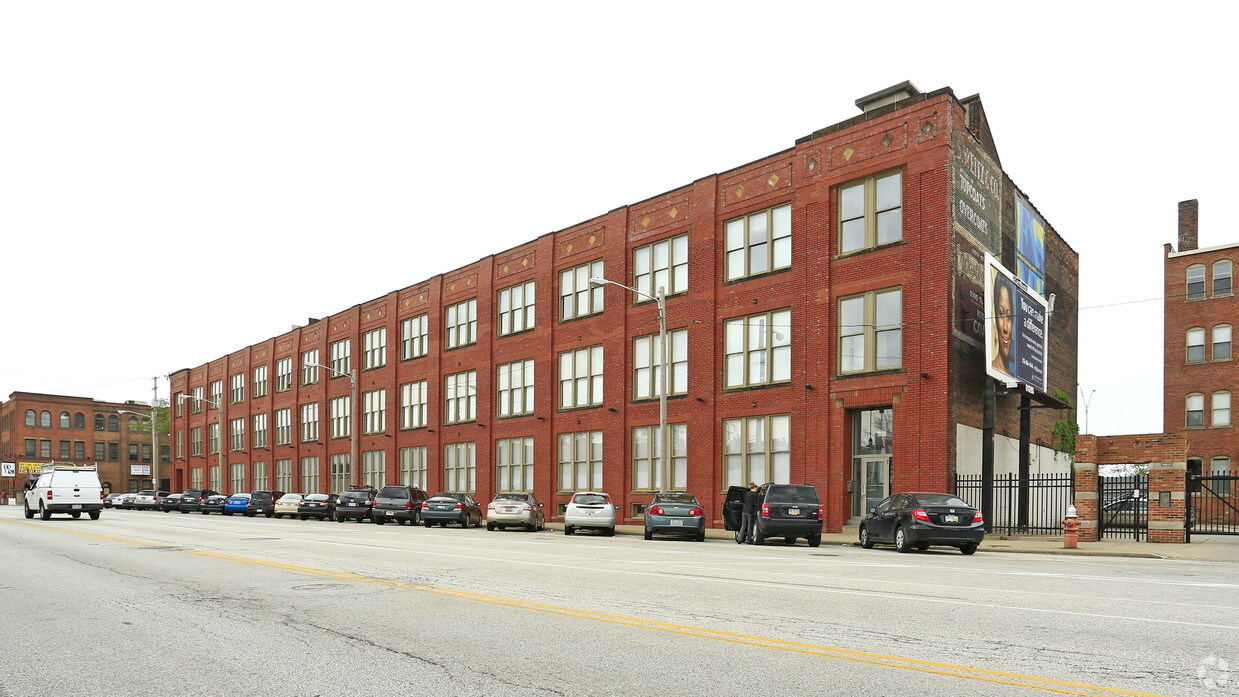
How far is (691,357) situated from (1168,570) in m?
22.3

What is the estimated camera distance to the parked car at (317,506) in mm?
47031

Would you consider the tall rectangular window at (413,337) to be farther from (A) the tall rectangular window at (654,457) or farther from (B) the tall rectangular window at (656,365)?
(A) the tall rectangular window at (654,457)

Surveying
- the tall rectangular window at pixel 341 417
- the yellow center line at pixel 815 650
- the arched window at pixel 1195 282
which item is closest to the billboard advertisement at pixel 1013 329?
the arched window at pixel 1195 282

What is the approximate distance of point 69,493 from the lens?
39.4m

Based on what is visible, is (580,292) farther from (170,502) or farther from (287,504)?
(170,502)

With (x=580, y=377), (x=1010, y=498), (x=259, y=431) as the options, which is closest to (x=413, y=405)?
(x=580, y=377)

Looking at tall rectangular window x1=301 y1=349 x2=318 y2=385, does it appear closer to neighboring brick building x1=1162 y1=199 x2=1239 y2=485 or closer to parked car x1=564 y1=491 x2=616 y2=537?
parked car x1=564 y1=491 x2=616 y2=537

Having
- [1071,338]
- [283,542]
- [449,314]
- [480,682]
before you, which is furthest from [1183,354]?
[480,682]

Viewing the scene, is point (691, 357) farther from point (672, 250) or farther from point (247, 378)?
point (247, 378)

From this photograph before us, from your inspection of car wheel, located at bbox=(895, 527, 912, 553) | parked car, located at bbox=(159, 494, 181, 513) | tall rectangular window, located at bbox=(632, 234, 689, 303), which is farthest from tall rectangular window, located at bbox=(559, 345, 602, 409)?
parked car, located at bbox=(159, 494, 181, 513)

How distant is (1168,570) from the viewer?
53.7 ft

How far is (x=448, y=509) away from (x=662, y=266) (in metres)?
12.6

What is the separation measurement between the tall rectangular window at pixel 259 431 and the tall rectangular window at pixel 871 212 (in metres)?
53.7

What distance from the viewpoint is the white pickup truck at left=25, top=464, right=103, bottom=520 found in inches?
1539
